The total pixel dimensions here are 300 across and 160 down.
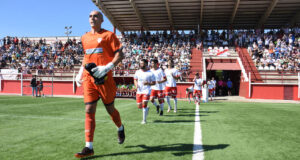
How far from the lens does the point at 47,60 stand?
28.6 meters

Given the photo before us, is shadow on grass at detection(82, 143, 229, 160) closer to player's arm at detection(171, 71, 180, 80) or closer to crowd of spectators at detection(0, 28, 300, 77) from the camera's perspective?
player's arm at detection(171, 71, 180, 80)

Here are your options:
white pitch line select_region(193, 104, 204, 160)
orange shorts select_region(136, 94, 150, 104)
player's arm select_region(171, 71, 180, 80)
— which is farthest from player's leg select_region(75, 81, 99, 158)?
player's arm select_region(171, 71, 180, 80)

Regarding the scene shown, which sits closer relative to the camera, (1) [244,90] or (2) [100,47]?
(2) [100,47]

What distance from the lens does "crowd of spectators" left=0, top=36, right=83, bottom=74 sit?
2725cm

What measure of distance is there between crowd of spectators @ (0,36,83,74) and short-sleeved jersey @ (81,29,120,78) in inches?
859

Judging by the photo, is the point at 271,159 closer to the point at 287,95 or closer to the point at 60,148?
the point at 60,148

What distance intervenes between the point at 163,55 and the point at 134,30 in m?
13.6

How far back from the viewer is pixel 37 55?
30219 millimetres

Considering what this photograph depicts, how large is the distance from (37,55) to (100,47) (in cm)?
3007

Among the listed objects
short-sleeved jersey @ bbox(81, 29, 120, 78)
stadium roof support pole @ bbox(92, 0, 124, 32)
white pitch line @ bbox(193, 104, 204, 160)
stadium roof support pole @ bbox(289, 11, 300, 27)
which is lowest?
white pitch line @ bbox(193, 104, 204, 160)

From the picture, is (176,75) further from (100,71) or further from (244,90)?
(244,90)

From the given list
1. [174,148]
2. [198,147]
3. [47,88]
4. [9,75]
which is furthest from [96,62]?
[9,75]

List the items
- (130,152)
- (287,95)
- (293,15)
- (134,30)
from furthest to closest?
1. (134,30)
2. (293,15)
3. (287,95)
4. (130,152)

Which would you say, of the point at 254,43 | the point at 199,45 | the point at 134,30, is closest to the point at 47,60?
the point at 134,30
